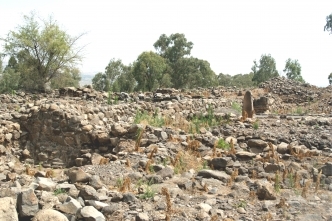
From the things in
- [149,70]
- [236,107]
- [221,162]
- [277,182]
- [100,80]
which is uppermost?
[149,70]

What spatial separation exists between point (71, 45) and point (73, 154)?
1629 cm

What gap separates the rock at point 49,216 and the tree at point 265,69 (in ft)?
143

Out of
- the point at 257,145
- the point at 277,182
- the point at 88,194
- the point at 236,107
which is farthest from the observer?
the point at 236,107

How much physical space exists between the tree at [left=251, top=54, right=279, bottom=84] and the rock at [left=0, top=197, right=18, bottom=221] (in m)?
43.6

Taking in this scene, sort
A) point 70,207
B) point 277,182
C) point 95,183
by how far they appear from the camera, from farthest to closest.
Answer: point 277,182 → point 95,183 → point 70,207

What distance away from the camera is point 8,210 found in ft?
9.82

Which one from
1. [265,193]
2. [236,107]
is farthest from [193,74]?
[265,193]

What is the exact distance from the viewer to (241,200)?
4.13 metres

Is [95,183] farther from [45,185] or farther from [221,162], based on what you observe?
[221,162]

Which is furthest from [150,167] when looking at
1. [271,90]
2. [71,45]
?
[71,45]

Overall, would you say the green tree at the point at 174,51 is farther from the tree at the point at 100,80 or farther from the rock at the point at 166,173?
the rock at the point at 166,173

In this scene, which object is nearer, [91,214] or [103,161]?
[91,214]

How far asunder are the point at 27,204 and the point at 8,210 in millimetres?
231

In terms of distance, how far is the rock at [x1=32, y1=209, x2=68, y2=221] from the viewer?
3.05 m
